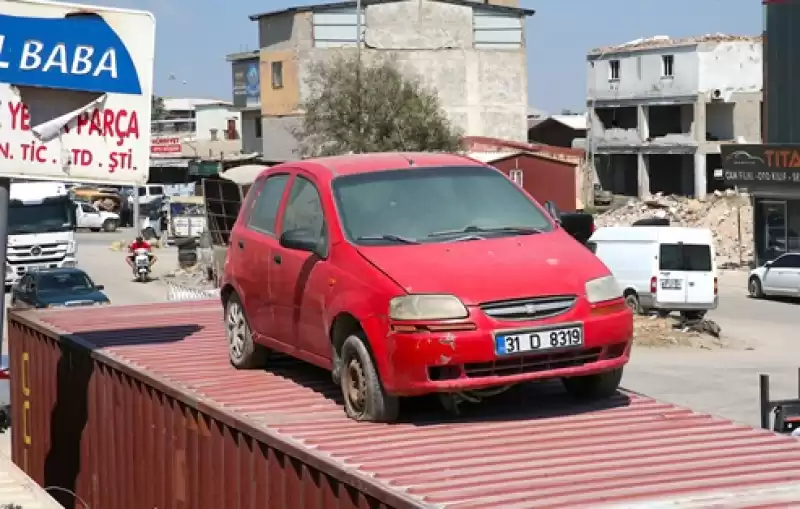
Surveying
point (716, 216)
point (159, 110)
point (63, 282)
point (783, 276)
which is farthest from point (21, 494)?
point (159, 110)

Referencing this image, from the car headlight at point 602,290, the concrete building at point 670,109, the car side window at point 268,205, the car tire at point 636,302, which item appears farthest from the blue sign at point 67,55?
the concrete building at point 670,109

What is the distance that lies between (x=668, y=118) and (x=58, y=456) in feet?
200

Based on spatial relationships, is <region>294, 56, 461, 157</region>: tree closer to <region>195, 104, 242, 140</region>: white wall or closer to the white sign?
the white sign

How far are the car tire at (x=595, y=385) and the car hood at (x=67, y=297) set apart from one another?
76.1ft

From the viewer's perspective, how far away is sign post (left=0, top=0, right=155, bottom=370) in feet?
24.9

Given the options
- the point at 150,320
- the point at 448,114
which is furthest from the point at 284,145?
the point at 150,320

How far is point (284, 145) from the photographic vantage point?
65.9m

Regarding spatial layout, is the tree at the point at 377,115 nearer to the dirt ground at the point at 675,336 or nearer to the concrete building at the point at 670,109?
the concrete building at the point at 670,109

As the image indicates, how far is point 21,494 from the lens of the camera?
7.98 metres

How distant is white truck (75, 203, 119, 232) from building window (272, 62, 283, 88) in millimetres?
11969

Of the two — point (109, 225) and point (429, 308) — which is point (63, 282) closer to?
point (429, 308)

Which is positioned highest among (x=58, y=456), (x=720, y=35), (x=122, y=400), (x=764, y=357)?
(x=720, y=35)

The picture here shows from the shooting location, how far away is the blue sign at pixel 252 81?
71.0m

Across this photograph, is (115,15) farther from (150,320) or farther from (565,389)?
(150,320)
